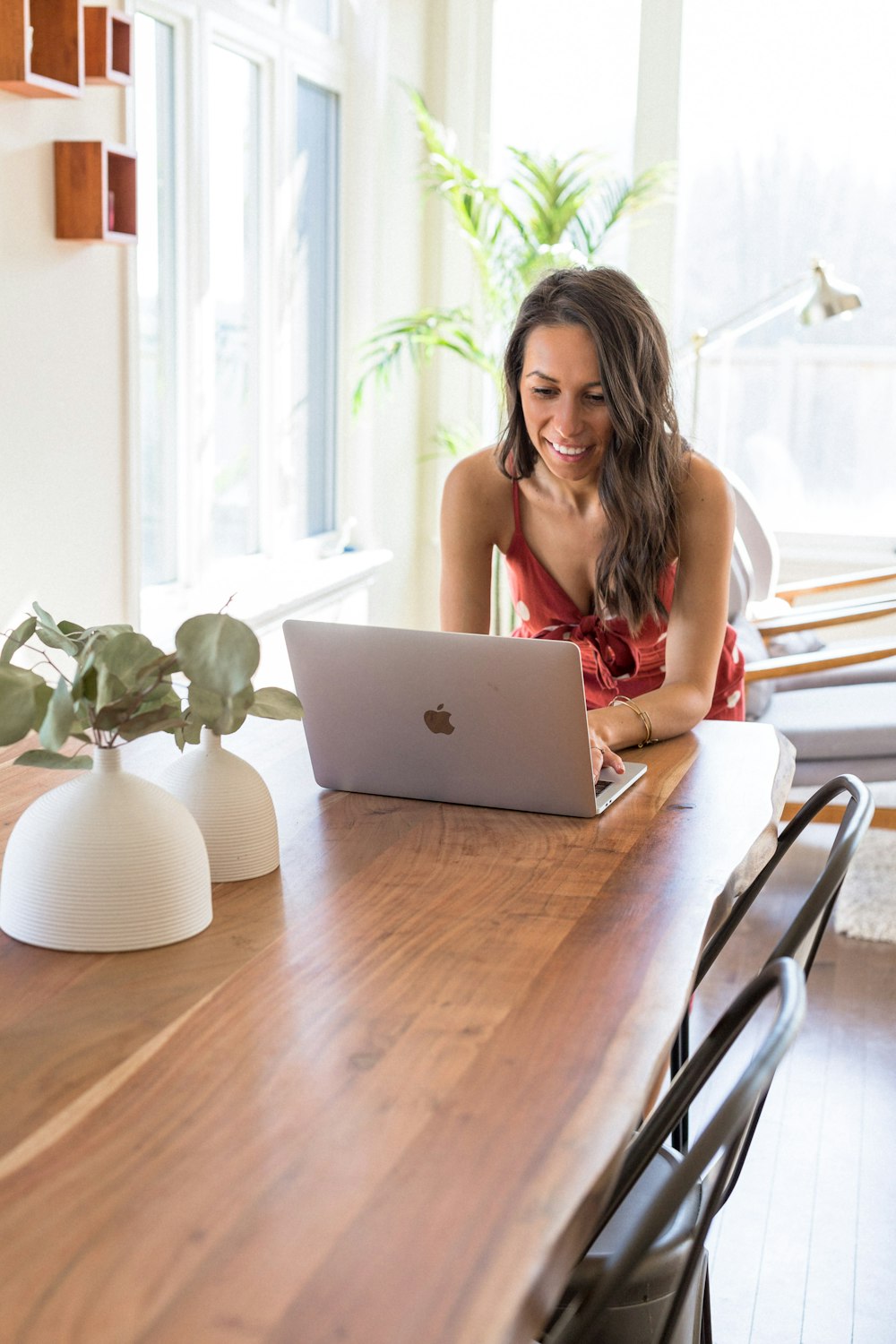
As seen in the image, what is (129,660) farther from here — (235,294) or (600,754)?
(235,294)

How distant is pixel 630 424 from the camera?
6.72 ft

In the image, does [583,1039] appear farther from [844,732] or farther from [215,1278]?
[844,732]

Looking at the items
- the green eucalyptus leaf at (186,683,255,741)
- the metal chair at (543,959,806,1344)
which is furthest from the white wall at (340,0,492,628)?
the metal chair at (543,959,806,1344)

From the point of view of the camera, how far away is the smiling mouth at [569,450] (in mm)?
2131

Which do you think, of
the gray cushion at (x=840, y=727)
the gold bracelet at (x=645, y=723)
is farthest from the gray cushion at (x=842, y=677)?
the gold bracelet at (x=645, y=723)

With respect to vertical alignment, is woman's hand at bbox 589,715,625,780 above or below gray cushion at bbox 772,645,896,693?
above

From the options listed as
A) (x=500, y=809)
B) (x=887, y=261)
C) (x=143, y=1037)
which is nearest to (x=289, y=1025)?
(x=143, y=1037)

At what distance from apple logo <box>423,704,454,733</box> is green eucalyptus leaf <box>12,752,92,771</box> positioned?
0.45 meters

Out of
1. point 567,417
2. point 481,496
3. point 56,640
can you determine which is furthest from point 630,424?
point 56,640

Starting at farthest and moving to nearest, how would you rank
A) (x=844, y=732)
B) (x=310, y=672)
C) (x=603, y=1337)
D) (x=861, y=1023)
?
(x=844, y=732)
(x=861, y=1023)
(x=310, y=672)
(x=603, y=1337)

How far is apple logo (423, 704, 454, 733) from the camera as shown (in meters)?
1.50

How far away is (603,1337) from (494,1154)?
0.37 metres

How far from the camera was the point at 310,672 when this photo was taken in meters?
1.54

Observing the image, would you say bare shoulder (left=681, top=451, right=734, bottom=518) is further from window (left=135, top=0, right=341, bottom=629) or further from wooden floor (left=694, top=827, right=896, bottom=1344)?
window (left=135, top=0, right=341, bottom=629)
